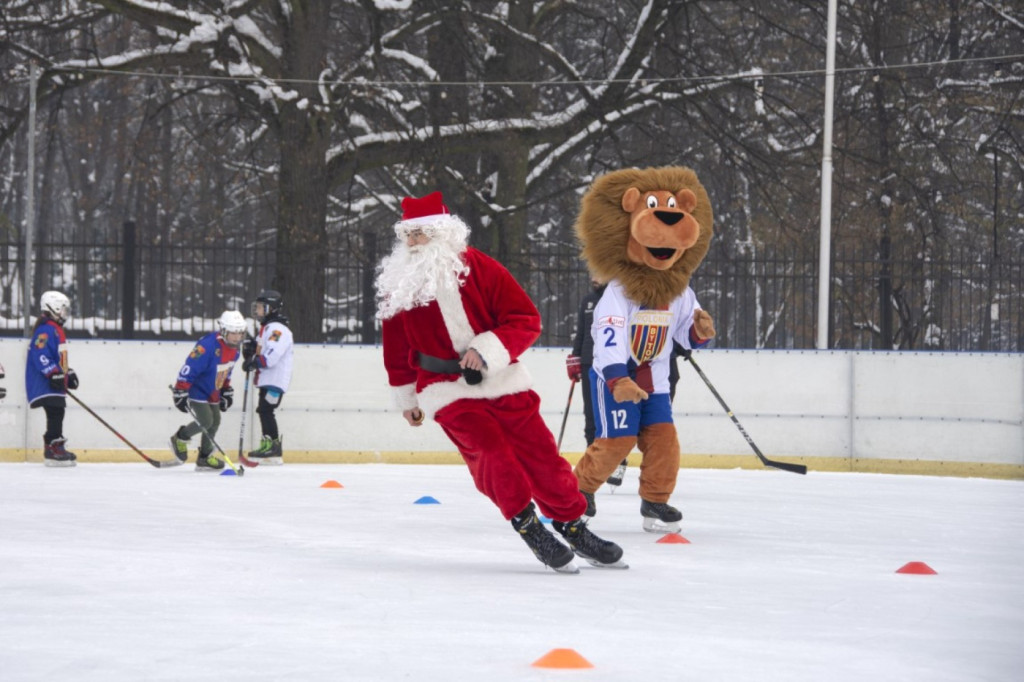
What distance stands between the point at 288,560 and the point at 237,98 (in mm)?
12064

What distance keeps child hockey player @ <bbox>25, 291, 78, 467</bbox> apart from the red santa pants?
21.2 feet

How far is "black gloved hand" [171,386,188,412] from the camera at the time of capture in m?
11.6

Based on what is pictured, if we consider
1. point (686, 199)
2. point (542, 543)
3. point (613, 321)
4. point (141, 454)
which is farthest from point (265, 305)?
point (542, 543)

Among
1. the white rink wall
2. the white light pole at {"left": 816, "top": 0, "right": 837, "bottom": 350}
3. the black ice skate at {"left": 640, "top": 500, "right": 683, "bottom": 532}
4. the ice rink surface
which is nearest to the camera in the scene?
the ice rink surface

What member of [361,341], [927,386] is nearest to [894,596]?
[927,386]

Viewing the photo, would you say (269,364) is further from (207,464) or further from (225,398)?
(207,464)

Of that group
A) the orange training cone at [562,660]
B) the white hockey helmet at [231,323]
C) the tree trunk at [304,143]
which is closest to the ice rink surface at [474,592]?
the orange training cone at [562,660]

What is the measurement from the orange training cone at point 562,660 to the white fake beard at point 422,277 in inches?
87.3

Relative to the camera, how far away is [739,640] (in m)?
4.56

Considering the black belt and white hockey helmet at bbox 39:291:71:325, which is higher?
white hockey helmet at bbox 39:291:71:325

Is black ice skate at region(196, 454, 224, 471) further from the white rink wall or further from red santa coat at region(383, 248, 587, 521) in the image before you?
red santa coat at region(383, 248, 587, 521)

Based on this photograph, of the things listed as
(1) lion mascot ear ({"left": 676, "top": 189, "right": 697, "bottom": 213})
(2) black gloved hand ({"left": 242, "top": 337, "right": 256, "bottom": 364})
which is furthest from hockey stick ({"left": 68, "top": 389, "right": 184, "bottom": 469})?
(1) lion mascot ear ({"left": 676, "top": 189, "right": 697, "bottom": 213})

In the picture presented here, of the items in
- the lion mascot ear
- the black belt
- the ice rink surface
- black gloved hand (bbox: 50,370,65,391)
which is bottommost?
the ice rink surface

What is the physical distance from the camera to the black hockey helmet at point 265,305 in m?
12.3
